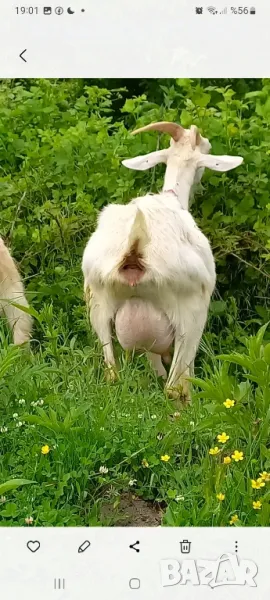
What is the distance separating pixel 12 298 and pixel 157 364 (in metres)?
0.78

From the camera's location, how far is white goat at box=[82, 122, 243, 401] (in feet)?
14.4

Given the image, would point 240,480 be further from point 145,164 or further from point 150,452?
point 145,164

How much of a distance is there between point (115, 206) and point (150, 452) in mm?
1672

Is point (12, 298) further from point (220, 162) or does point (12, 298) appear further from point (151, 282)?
point (220, 162)

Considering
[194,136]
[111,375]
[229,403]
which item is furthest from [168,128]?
[229,403]

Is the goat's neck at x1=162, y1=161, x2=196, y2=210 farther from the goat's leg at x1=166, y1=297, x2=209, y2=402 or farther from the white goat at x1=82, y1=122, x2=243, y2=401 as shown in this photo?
the goat's leg at x1=166, y1=297, x2=209, y2=402

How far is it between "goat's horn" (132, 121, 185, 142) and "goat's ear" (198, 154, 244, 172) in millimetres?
186

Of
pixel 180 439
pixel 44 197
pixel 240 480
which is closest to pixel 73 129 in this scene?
pixel 44 197

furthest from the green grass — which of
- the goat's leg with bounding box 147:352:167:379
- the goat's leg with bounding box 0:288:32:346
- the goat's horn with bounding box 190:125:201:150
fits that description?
the goat's horn with bounding box 190:125:201:150

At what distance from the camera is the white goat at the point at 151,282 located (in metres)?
4.40

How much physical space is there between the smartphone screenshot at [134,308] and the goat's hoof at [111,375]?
0.08 feet

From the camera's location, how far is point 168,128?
5.56m
